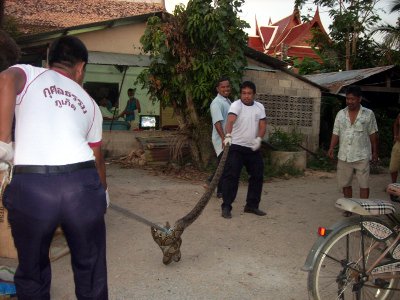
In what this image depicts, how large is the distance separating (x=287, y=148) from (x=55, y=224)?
8.09m

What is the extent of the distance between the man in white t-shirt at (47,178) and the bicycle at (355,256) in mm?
1412

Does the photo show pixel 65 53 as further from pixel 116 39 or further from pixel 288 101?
pixel 116 39

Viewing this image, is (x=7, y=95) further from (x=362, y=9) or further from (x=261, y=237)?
(x=362, y=9)

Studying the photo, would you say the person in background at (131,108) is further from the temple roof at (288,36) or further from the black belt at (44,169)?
the temple roof at (288,36)

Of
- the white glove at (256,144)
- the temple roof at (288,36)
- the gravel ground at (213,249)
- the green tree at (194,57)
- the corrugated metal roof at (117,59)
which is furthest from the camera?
the temple roof at (288,36)

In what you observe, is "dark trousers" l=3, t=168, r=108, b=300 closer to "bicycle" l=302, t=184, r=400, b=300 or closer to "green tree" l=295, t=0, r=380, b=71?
"bicycle" l=302, t=184, r=400, b=300

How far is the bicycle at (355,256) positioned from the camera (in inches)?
113

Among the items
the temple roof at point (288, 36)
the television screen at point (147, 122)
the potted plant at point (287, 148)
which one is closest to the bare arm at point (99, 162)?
the potted plant at point (287, 148)

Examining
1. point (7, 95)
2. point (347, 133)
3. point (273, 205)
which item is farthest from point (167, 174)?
point (7, 95)

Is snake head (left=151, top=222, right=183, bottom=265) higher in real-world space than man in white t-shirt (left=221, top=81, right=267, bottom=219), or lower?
lower

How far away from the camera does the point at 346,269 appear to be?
9.54ft

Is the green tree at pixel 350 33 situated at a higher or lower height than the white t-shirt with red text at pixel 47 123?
higher

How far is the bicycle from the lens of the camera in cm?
288

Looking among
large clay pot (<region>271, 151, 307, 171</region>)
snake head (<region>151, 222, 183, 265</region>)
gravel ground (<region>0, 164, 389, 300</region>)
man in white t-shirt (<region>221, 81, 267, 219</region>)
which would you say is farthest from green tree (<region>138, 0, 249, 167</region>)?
snake head (<region>151, 222, 183, 265</region>)
